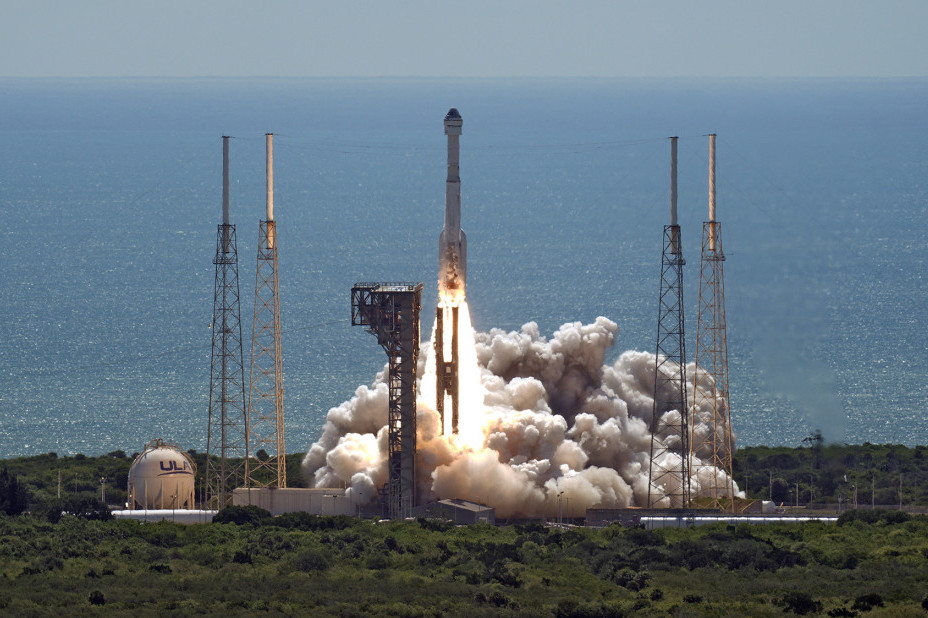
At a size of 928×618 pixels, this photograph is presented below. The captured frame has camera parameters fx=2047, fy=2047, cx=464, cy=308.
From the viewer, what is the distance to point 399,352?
279 feet

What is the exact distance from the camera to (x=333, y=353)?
17375 centimetres

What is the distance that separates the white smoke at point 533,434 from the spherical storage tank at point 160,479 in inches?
238

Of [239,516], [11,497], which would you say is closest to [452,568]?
[239,516]

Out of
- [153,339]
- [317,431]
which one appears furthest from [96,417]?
[153,339]

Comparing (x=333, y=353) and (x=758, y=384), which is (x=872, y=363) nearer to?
(x=758, y=384)

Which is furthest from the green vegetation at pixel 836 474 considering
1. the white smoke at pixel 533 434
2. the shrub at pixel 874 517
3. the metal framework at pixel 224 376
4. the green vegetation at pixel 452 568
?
the metal framework at pixel 224 376

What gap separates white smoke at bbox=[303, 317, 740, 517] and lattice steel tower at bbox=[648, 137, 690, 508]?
1.41 feet

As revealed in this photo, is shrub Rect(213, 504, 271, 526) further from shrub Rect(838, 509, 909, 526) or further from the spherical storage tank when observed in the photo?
shrub Rect(838, 509, 909, 526)

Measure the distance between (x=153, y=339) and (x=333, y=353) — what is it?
55.6ft

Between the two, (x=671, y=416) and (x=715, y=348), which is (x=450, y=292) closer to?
(x=715, y=348)

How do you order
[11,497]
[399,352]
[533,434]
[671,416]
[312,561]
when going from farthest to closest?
[671,416] < [11,497] < [533,434] < [399,352] < [312,561]

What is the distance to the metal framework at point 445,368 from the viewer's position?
89688 millimetres

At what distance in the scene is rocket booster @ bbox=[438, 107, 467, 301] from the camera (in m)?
89.5

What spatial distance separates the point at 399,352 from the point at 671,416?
17.5 meters
